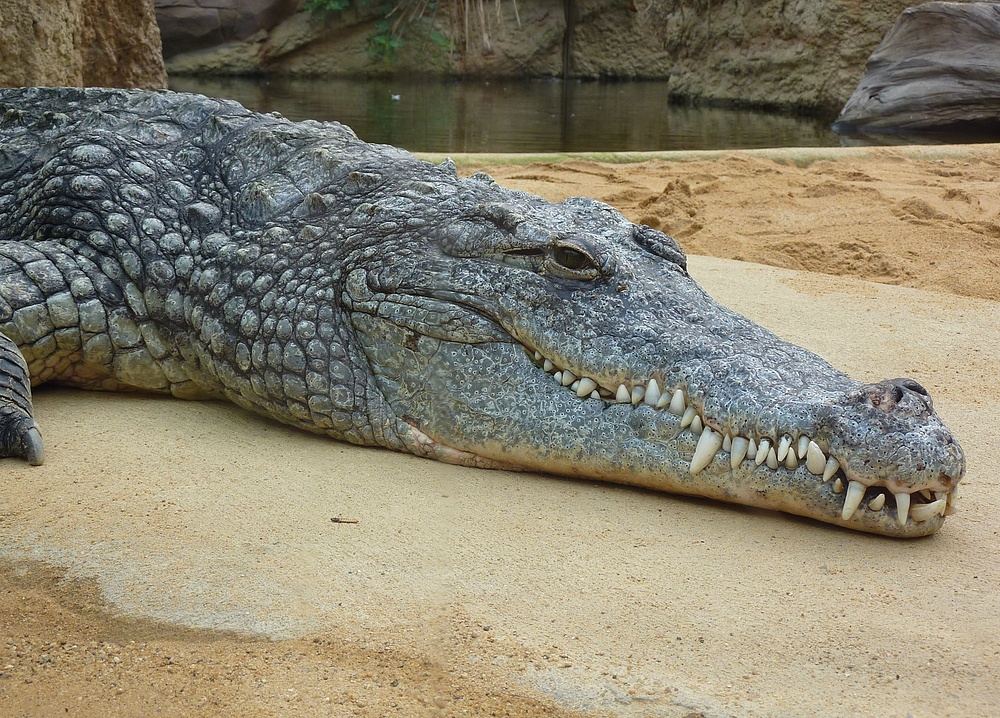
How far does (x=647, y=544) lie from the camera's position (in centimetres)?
254

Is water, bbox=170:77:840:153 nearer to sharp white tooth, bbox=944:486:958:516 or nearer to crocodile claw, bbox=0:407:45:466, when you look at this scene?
crocodile claw, bbox=0:407:45:466

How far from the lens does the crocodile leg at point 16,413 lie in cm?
287

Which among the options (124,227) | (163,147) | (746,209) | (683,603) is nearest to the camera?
(683,603)

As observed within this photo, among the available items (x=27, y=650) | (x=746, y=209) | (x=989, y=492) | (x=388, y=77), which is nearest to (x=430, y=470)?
(x=27, y=650)

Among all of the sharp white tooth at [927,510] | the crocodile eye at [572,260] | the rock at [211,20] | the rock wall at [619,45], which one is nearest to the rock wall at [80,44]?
the crocodile eye at [572,260]

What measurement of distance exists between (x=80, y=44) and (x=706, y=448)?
6256 millimetres

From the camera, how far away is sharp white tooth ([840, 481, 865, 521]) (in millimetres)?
2430

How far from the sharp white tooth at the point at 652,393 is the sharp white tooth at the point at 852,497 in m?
0.56

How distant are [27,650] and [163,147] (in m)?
2.26

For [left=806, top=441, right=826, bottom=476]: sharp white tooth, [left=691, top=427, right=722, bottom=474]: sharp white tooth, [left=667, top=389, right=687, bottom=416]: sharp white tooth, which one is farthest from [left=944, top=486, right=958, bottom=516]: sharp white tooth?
[left=667, top=389, right=687, bottom=416]: sharp white tooth

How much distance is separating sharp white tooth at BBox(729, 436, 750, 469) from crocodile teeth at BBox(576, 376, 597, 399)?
0.47 meters

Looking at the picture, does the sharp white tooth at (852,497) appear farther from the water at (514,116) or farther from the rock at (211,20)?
the rock at (211,20)

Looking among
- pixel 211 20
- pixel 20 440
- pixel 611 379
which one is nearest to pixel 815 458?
pixel 611 379

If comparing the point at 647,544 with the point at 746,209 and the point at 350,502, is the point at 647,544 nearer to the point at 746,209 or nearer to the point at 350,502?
the point at 350,502
